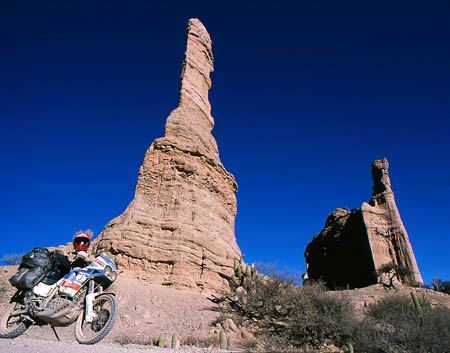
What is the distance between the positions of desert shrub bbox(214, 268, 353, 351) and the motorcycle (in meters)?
5.09

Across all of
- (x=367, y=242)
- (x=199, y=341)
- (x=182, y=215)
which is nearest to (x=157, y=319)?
(x=199, y=341)

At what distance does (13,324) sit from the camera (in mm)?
5223

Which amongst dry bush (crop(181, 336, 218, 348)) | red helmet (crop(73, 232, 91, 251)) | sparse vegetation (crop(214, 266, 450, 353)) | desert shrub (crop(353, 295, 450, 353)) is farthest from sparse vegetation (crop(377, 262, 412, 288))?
red helmet (crop(73, 232, 91, 251))

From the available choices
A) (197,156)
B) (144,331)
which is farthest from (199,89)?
(144,331)

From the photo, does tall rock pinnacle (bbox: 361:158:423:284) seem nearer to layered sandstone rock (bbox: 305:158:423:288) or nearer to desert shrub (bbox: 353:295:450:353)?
layered sandstone rock (bbox: 305:158:423:288)

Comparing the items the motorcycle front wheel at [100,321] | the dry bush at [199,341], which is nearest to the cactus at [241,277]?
the dry bush at [199,341]

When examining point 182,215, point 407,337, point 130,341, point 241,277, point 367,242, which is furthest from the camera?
point 367,242

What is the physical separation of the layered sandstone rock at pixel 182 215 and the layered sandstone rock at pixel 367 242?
13.5m

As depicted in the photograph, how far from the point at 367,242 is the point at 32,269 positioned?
27.1 metres

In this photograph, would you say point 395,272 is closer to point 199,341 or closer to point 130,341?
point 199,341

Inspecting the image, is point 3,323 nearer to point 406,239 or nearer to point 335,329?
point 335,329

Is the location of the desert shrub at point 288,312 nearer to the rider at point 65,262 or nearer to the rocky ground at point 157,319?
the rocky ground at point 157,319

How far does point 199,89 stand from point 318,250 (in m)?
A: 24.7

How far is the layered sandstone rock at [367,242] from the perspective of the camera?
84.0ft
